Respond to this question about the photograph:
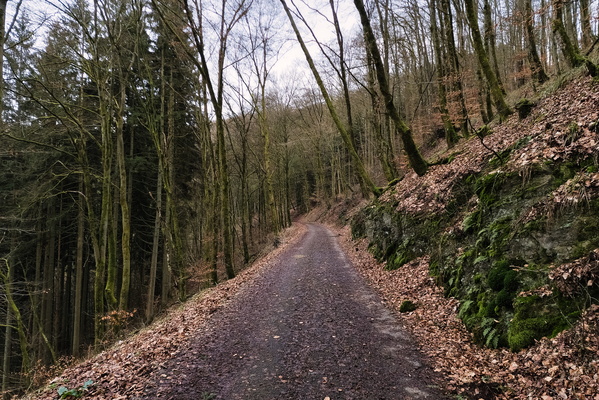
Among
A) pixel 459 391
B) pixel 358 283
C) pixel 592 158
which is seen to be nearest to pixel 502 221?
pixel 592 158

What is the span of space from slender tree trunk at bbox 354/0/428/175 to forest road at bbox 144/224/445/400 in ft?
19.7

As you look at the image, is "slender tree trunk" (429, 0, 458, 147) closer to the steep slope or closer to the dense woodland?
the dense woodland

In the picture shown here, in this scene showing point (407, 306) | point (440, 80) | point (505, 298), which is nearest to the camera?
point (505, 298)

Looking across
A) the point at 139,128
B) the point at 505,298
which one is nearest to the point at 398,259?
the point at 505,298

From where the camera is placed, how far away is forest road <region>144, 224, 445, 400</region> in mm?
3846

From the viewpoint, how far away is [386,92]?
10586mm

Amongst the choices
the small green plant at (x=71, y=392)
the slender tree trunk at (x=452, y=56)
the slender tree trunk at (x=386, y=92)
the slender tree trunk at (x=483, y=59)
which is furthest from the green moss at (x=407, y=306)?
the slender tree trunk at (x=452, y=56)

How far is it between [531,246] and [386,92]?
295 inches

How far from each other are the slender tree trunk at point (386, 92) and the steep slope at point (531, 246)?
3.33 meters

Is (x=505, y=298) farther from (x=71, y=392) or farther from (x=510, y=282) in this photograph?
(x=71, y=392)

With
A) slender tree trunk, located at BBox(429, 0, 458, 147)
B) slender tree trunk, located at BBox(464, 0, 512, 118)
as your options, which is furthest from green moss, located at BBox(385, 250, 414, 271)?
slender tree trunk, located at BBox(429, 0, 458, 147)

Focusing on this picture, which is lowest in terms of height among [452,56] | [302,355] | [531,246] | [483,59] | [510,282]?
[302,355]

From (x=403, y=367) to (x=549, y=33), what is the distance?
25687mm

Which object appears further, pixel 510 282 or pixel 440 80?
pixel 440 80
